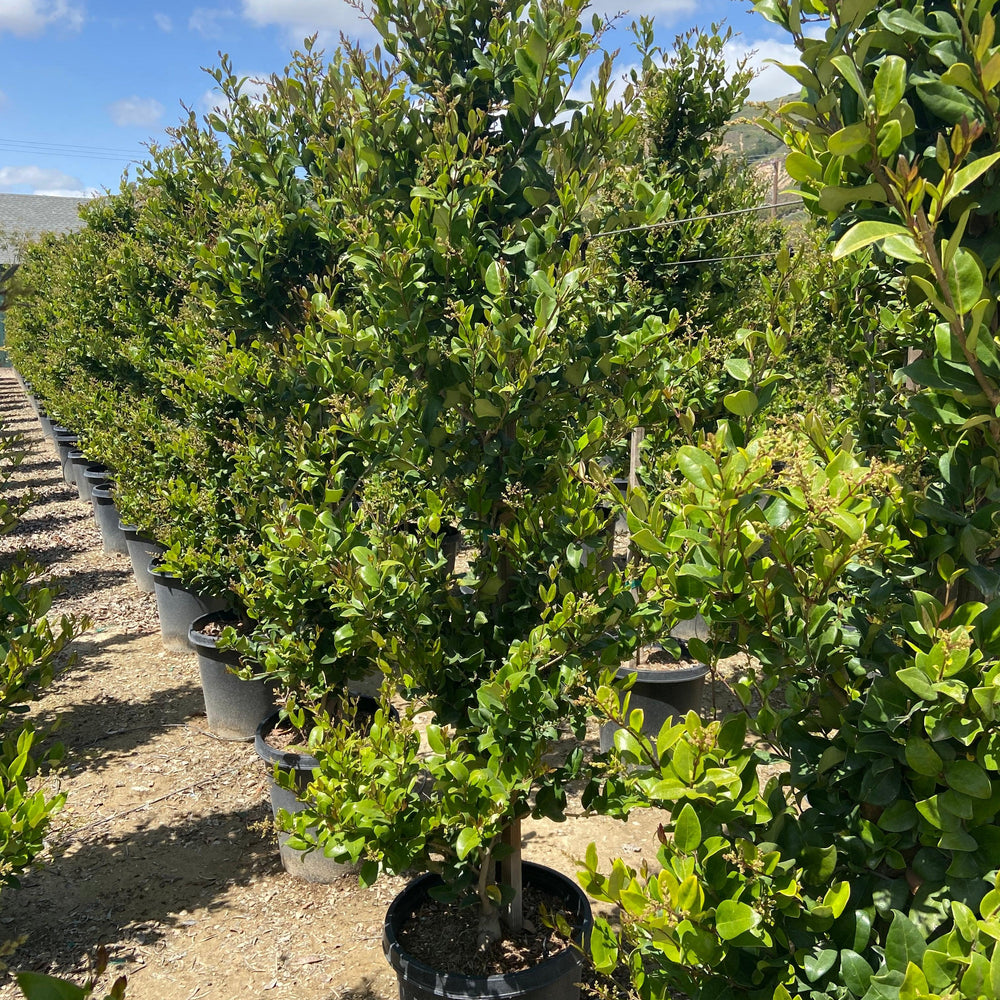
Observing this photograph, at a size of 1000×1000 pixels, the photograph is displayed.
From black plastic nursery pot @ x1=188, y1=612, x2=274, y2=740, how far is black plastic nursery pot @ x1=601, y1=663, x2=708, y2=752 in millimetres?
2162

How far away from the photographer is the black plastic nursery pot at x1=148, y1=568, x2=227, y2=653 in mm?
6512

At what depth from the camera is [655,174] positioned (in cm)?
547

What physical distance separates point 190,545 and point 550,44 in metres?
3.90

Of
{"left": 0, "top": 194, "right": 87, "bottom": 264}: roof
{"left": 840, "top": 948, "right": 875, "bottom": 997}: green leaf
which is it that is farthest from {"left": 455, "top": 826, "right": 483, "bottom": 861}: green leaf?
{"left": 0, "top": 194, "right": 87, "bottom": 264}: roof

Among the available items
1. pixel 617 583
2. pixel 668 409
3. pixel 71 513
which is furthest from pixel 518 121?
pixel 71 513

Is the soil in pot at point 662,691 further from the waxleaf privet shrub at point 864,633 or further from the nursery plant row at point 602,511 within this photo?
the waxleaf privet shrub at point 864,633

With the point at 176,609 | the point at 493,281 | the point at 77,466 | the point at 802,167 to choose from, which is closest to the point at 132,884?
the point at 176,609

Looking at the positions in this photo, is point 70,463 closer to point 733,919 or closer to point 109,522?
point 109,522

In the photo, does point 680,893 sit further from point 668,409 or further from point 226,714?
point 226,714

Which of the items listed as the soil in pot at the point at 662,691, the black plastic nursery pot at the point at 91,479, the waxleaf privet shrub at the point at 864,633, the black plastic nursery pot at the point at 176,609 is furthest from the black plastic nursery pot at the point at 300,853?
the black plastic nursery pot at the point at 91,479

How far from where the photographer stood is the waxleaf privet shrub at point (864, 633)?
1.15m

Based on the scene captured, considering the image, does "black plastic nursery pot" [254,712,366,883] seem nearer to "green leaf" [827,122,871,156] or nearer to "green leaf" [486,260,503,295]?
"green leaf" [486,260,503,295]

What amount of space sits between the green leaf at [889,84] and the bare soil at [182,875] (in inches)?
108

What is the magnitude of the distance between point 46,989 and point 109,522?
9796 millimetres
